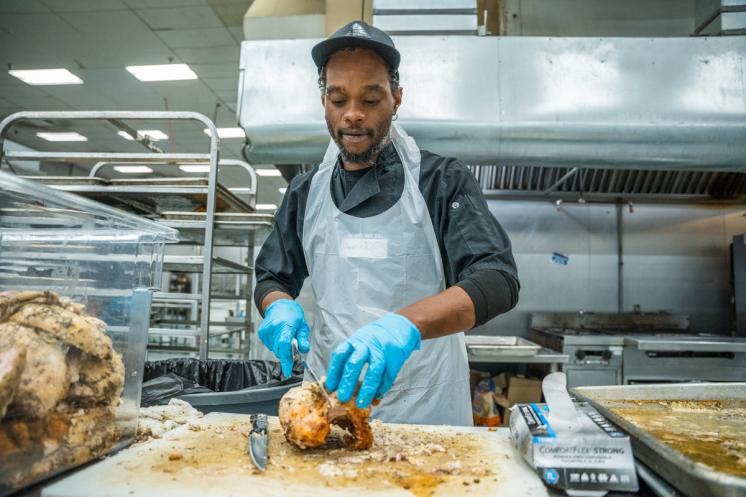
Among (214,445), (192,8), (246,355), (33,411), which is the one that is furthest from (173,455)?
(192,8)

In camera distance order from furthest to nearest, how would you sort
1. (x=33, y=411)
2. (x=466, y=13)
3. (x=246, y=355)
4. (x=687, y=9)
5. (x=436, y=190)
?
1. (x=246, y=355)
2. (x=687, y=9)
3. (x=466, y=13)
4. (x=436, y=190)
5. (x=33, y=411)

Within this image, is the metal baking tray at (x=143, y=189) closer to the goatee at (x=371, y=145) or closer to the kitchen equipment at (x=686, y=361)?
the goatee at (x=371, y=145)

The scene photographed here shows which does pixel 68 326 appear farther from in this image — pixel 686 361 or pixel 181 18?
pixel 181 18

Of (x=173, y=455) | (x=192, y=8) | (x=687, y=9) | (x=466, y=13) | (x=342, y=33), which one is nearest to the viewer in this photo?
(x=173, y=455)

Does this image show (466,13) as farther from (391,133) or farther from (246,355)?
(246,355)

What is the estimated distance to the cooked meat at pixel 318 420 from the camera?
1044mm

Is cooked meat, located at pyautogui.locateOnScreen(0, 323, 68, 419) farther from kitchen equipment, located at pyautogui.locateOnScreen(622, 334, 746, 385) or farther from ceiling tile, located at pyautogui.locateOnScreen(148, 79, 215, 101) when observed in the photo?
ceiling tile, located at pyautogui.locateOnScreen(148, 79, 215, 101)

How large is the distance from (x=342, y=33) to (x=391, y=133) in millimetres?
385

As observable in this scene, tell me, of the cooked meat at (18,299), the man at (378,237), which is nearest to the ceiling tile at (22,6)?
the man at (378,237)

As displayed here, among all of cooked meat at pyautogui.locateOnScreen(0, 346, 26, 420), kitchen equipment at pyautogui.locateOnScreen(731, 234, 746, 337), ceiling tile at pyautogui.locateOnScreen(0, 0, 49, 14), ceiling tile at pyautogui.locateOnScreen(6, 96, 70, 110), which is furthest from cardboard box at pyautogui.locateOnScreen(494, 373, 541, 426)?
ceiling tile at pyautogui.locateOnScreen(6, 96, 70, 110)

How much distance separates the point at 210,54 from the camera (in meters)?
5.64

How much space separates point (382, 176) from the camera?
65.9 inches

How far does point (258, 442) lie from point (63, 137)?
361 inches

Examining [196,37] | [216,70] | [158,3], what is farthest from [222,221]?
[216,70]
